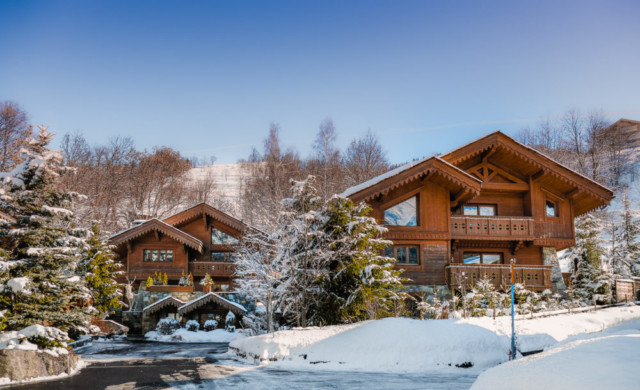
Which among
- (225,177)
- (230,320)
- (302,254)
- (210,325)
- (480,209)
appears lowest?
(210,325)

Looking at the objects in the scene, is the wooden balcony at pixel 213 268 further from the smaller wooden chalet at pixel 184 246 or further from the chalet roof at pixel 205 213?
the chalet roof at pixel 205 213

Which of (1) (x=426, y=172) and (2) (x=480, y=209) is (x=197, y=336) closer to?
(1) (x=426, y=172)

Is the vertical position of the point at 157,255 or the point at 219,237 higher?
the point at 219,237

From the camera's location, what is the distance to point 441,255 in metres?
28.7

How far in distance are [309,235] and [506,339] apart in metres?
8.53

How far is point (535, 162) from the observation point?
29.2 meters

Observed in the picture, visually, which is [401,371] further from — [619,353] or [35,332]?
[35,332]

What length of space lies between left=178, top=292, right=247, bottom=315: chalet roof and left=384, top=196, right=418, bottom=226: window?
428 inches

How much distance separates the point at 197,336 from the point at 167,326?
239cm

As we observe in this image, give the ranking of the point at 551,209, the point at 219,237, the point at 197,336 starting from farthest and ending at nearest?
the point at 219,237
the point at 551,209
the point at 197,336

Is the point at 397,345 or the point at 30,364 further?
the point at 397,345

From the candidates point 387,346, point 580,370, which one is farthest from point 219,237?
point 580,370

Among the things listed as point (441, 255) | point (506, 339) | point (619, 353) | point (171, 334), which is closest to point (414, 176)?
point (441, 255)

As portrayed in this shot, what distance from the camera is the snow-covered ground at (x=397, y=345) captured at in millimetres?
17234
